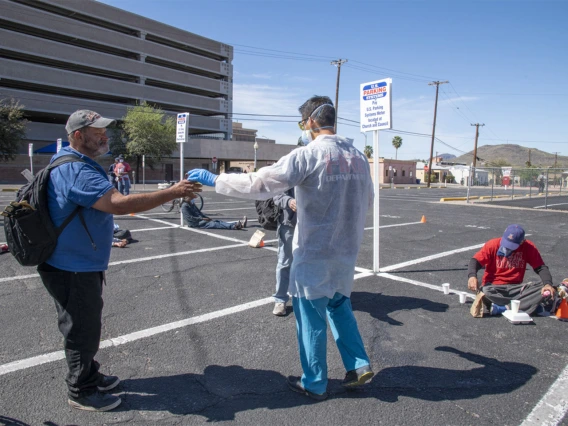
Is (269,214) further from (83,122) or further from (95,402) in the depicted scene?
(95,402)

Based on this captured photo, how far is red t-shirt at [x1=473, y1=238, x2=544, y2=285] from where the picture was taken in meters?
4.82

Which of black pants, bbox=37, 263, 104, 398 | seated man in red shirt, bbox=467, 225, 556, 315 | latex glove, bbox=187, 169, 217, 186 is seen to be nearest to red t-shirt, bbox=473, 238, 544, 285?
seated man in red shirt, bbox=467, 225, 556, 315

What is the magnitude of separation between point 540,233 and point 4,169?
4505 cm

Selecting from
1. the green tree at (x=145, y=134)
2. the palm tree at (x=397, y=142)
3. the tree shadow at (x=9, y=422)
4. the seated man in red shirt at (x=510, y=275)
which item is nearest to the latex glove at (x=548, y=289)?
the seated man in red shirt at (x=510, y=275)

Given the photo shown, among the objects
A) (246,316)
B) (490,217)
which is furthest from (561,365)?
(490,217)

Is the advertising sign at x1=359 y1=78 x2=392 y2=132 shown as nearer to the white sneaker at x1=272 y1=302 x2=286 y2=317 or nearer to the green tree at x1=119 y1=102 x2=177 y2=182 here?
the white sneaker at x1=272 y1=302 x2=286 y2=317

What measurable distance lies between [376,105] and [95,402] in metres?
5.05

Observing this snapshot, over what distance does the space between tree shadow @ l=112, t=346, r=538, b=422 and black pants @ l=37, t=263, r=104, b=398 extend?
14.3 inches

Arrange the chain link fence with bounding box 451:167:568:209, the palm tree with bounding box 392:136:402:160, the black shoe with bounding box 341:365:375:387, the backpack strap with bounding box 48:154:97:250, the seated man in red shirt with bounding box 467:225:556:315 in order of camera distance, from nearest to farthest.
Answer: the backpack strap with bounding box 48:154:97:250 < the black shoe with bounding box 341:365:375:387 < the seated man in red shirt with bounding box 467:225:556:315 < the chain link fence with bounding box 451:167:568:209 < the palm tree with bounding box 392:136:402:160

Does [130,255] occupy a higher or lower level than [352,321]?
lower

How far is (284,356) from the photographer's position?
3543mm

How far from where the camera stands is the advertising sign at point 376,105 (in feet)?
19.3

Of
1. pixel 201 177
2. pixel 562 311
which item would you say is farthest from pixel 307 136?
pixel 562 311

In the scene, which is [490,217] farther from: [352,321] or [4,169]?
[4,169]
